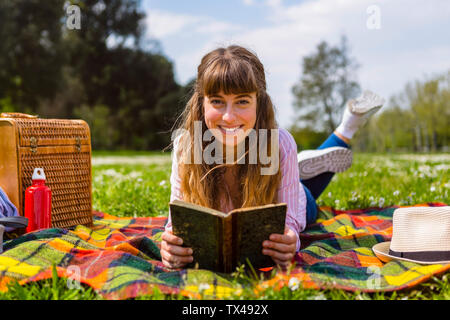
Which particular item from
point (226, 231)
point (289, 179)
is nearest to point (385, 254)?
point (289, 179)

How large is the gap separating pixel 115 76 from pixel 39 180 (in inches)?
997

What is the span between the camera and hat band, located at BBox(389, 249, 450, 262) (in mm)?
2248

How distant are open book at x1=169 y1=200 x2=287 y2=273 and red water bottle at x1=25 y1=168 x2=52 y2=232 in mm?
1369

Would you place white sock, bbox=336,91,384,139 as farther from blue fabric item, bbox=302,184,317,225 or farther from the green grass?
blue fabric item, bbox=302,184,317,225

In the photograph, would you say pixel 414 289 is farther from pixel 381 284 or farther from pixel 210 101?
pixel 210 101

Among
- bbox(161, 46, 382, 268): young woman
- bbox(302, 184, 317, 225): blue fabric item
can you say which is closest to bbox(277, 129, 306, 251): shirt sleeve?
bbox(161, 46, 382, 268): young woman

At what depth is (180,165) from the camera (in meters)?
2.61

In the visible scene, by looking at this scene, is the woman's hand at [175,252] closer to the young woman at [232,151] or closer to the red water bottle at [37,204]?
the young woman at [232,151]

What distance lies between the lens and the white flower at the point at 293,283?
6.15 ft

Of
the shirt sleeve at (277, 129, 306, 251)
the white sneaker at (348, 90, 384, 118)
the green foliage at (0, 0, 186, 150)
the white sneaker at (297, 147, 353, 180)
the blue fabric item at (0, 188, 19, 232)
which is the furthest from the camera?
the green foliage at (0, 0, 186, 150)

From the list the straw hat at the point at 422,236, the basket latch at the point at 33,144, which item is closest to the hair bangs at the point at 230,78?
the straw hat at the point at 422,236

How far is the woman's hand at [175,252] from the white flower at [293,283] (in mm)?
503

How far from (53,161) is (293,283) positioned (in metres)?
2.28
